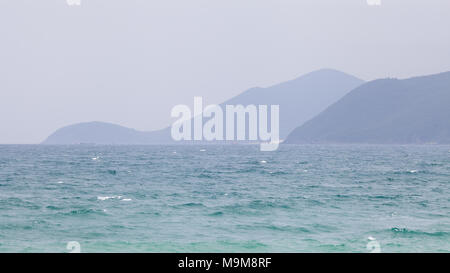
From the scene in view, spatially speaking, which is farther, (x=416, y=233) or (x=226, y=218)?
(x=226, y=218)

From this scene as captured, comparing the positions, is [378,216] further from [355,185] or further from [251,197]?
[355,185]

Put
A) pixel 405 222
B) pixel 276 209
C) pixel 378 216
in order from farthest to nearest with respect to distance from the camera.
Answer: pixel 276 209 → pixel 378 216 → pixel 405 222

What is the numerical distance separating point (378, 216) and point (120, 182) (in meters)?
27.2

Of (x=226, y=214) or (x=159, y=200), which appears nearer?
(x=226, y=214)

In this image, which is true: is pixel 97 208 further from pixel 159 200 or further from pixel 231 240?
pixel 231 240

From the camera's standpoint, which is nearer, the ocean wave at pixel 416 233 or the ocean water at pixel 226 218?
the ocean water at pixel 226 218

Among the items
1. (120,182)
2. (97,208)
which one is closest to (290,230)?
(97,208)

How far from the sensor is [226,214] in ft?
85.0

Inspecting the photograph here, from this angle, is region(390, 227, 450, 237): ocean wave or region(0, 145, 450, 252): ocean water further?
region(390, 227, 450, 237): ocean wave
